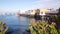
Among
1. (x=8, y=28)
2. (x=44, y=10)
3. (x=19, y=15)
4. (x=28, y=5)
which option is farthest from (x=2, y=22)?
(x=44, y=10)

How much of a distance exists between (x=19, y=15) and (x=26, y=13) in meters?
0.13

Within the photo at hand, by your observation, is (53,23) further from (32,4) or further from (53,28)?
(32,4)

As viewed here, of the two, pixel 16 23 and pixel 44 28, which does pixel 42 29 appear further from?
pixel 16 23

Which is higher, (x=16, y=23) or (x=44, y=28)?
(x=16, y=23)

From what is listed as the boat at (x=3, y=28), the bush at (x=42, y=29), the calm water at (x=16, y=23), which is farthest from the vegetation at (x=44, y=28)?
the boat at (x=3, y=28)

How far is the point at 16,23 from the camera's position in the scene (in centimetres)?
242

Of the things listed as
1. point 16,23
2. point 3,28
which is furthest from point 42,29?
Answer: point 3,28

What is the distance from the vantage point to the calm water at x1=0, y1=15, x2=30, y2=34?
7.73ft

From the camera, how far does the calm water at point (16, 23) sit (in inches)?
92.8

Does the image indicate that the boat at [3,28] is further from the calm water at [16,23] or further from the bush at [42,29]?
the bush at [42,29]

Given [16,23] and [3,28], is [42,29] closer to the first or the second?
[16,23]

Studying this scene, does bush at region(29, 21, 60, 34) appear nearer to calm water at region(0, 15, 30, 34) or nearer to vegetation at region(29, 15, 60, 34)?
vegetation at region(29, 15, 60, 34)

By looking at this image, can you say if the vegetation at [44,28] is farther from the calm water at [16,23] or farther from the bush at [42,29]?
the calm water at [16,23]

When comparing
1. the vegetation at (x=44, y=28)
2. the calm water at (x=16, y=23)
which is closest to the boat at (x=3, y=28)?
the calm water at (x=16, y=23)
